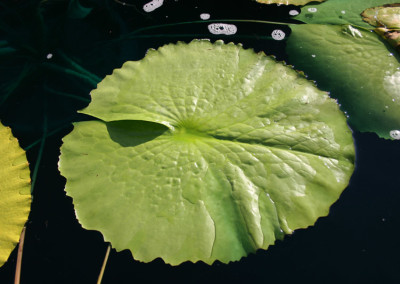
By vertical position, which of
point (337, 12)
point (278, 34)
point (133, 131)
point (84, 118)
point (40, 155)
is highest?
point (337, 12)

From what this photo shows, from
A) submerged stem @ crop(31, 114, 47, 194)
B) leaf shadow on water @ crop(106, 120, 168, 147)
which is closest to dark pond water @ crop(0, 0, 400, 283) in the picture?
submerged stem @ crop(31, 114, 47, 194)

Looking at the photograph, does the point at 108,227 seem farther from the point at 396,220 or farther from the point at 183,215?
the point at 396,220

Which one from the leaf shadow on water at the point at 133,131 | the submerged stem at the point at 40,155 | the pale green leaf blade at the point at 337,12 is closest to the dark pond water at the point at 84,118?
the submerged stem at the point at 40,155

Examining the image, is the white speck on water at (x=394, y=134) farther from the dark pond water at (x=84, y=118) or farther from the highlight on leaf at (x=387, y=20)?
the highlight on leaf at (x=387, y=20)

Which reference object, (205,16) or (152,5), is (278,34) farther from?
(152,5)

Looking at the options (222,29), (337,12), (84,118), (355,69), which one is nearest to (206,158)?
(84,118)

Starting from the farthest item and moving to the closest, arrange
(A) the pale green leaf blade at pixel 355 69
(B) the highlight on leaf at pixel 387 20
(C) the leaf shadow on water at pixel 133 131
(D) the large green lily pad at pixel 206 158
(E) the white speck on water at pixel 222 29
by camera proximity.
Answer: (E) the white speck on water at pixel 222 29 → (B) the highlight on leaf at pixel 387 20 → (A) the pale green leaf blade at pixel 355 69 → (C) the leaf shadow on water at pixel 133 131 → (D) the large green lily pad at pixel 206 158
